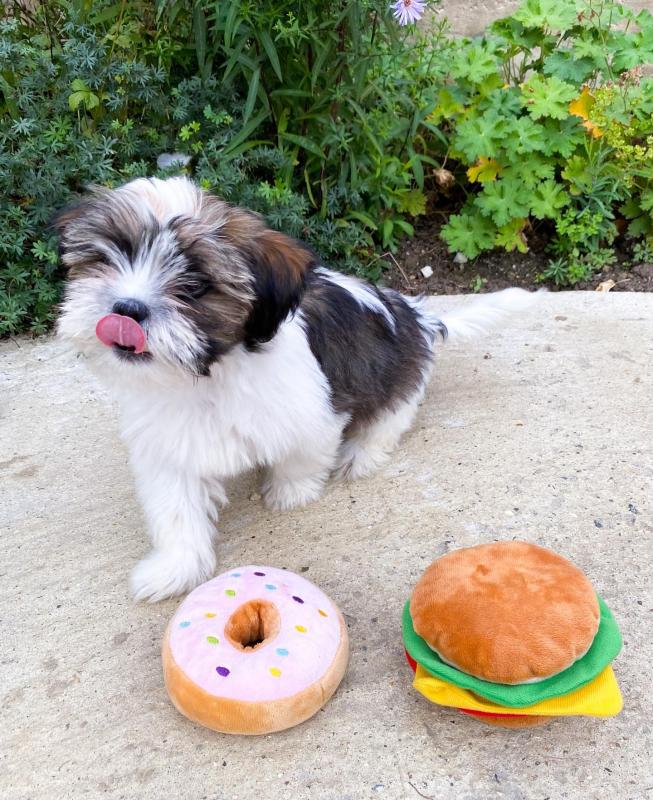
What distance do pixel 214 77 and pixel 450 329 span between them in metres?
2.01

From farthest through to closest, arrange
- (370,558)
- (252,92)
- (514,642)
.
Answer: (252,92) → (370,558) → (514,642)

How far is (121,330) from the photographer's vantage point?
7.10ft

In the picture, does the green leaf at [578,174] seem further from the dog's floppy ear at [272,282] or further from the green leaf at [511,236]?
the dog's floppy ear at [272,282]

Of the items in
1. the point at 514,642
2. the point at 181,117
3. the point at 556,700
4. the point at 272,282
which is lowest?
the point at 556,700

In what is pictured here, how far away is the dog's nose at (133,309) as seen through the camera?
2.18 metres

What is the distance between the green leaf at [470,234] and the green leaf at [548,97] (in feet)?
2.38

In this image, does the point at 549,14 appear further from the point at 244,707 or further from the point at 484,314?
the point at 244,707

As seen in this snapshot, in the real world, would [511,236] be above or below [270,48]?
below

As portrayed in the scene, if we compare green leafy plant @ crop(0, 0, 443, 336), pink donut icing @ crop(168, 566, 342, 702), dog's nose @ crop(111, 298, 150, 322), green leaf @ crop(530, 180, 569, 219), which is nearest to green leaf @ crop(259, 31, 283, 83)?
green leafy plant @ crop(0, 0, 443, 336)

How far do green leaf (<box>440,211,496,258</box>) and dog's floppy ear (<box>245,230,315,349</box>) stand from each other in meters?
2.84

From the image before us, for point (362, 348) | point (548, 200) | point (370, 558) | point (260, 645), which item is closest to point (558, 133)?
point (548, 200)

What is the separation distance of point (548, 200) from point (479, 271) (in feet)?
2.09

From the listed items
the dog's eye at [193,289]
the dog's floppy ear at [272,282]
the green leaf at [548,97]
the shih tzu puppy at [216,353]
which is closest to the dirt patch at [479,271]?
the green leaf at [548,97]

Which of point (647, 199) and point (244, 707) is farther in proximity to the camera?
point (647, 199)
